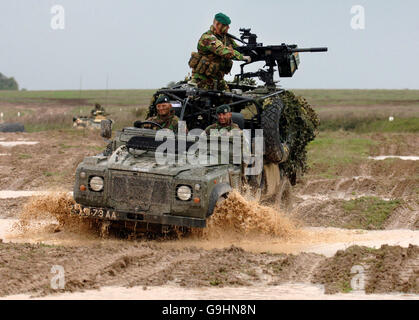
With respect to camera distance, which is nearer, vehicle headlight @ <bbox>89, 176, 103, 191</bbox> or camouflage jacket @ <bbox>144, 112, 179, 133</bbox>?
vehicle headlight @ <bbox>89, 176, 103, 191</bbox>

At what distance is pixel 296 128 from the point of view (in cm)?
1276

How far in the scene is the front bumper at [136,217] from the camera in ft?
28.9

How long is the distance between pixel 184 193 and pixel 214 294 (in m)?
2.38

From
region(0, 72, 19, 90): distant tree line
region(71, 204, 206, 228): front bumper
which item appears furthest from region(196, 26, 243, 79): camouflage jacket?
region(0, 72, 19, 90): distant tree line

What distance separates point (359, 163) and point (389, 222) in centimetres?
984

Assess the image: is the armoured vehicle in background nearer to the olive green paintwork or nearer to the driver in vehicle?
the olive green paintwork

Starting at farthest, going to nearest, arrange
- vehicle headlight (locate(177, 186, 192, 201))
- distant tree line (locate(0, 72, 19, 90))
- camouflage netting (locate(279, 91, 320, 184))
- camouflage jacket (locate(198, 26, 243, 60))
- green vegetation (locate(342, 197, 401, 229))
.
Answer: distant tree line (locate(0, 72, 19, 90)) → green vegetation (locate(342, 197, 401, 229)) → camouflage netting (locate(279, 91, 320, 184)) → camouflage jacket (locate(198, 26, 243, 60)) → vehicle headlight (locate(177, 186, 192, 201))

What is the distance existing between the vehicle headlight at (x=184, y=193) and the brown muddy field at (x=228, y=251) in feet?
2.08

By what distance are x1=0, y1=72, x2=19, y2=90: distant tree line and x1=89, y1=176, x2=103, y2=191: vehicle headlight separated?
12535cm

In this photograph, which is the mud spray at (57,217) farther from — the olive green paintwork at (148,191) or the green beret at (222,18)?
the green beret at (222,18)

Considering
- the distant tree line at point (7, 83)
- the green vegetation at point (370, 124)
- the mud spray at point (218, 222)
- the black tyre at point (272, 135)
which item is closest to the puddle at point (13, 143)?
the mud spray at point (218, 222)

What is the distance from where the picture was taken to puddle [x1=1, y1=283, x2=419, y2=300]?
21.3 ft
